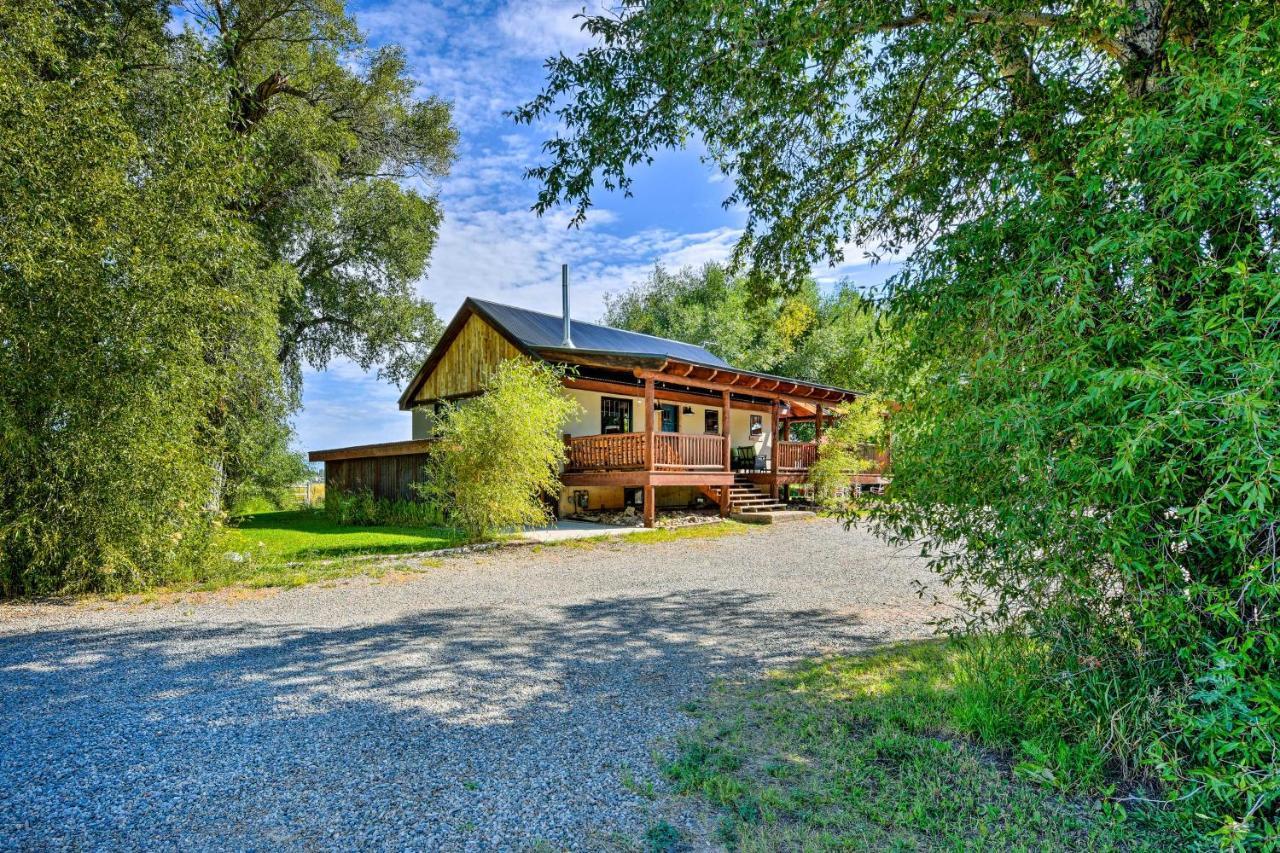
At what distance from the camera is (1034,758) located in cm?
305

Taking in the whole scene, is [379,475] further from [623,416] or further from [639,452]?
[639,452]

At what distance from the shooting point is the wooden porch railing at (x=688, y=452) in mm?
13367

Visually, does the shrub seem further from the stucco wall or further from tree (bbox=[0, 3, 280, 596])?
the stucco wall

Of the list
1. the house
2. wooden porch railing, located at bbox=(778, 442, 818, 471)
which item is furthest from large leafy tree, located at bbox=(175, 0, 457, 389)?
wooden porch railing, located at bbox=(778, 442, 818, 471)

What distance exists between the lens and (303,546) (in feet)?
36.9

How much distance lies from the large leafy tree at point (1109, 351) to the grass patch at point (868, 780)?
501 mm

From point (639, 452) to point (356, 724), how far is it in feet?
32.9

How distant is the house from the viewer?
532 inches

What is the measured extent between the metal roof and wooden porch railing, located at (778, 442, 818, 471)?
304 cm

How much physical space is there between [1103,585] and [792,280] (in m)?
5.22

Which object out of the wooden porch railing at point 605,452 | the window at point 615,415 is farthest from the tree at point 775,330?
the wooden porch railing at point 605,452

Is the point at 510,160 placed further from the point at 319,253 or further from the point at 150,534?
the point at 319,253

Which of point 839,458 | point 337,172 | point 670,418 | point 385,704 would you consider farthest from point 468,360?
point 385,704

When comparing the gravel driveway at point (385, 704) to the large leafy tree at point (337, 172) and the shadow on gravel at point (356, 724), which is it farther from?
the large leafy tree at point (337, 172)
